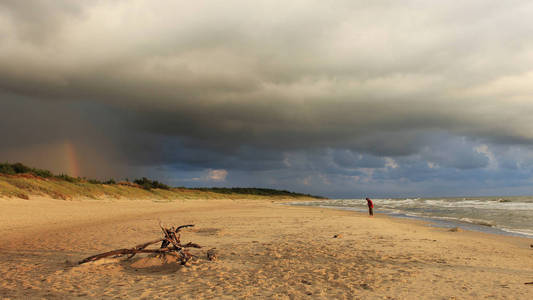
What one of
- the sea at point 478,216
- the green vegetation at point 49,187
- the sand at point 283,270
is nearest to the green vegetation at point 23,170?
the green vegetation at point 49,187

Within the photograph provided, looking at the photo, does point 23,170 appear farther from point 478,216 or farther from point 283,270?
point 478,216

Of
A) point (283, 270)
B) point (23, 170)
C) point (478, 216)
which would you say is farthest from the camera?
point (23, 170)

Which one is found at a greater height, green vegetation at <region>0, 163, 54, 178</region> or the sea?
green vegetation at <region>0, 163, 54, 178</region>

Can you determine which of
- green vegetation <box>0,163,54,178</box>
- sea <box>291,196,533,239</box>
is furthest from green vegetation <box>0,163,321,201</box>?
sea <box>291,196,533,239</box>

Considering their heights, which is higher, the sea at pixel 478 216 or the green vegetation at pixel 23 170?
the green vegetation at pixel 23 170

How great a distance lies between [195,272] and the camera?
24.1 ft

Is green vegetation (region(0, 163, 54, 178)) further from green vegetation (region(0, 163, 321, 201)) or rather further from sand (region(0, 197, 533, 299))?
sand (region(0, 197, 533, 299))

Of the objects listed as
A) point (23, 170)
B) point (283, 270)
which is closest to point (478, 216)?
point (283, 270)

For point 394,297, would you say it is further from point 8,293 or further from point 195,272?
point 8,293

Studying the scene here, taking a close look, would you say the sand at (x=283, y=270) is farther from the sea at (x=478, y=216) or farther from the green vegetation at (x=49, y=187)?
the green vegetation at (x=49, y=187)

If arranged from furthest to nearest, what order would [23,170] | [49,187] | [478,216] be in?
1. [23,170]
2. [49,187]
3. [478,216]

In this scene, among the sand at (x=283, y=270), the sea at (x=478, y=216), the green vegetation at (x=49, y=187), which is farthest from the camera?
the green vegetation at (x=49, y=187)

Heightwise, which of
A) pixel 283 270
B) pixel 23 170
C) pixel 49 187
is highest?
pixel 23 170

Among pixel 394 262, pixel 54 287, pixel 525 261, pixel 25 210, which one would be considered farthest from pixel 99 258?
pixel 25 210
